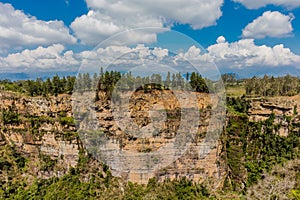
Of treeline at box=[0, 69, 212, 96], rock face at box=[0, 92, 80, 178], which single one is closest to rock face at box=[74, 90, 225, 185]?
treeline at box=[0, 69, 212, 96]

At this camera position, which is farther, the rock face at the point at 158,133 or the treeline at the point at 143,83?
the rock face at the point at 158,133

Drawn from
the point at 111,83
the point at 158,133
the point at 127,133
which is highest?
the point at 111,83

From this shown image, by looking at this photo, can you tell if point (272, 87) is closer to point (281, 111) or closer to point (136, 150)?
point (281, 111)

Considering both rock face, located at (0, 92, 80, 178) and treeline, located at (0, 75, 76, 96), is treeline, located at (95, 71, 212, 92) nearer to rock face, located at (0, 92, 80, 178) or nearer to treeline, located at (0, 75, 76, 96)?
rock face, located at (0, 92, 80, 178)

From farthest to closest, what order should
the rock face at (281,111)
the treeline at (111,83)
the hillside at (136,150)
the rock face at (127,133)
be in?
the rock face at (281,111), the hillside at (136,150), the rock face at (127,133), the treeline at (111,83)

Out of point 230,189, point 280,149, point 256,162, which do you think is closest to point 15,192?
point 230,189

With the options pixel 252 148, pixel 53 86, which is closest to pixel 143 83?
pixel 53 86

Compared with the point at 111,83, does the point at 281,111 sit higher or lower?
lower

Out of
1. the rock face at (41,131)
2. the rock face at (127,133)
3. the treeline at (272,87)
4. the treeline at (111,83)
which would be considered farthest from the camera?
the treeline at (272,87)

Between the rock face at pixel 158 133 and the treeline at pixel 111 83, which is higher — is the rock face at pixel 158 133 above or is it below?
below

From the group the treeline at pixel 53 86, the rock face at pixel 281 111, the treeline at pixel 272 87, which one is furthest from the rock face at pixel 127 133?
the treeline at pixel 272 87

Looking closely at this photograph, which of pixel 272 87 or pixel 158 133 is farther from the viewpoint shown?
pixel 272 87

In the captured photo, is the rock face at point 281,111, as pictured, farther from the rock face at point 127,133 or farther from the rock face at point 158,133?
the rock face at point 158,133

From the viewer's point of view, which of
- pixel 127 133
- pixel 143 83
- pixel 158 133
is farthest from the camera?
pixel 127 133
